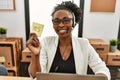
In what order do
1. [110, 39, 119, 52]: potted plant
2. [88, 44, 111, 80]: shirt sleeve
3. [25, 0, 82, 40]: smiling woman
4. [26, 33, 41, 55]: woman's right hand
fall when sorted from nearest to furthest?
[26, 33, 41, 55]: woman's right hand
[88, 44, 111, 80]: shirt sleeve
[110, 39, 119, 52]: potted plant
[25, 0, 82, 40]: smiling woman

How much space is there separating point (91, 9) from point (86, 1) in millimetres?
153

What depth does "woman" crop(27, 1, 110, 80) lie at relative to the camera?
122 cm

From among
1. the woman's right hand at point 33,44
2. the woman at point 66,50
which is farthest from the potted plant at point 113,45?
the woman's right hand at point 33,44

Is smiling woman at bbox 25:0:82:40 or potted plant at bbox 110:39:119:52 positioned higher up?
smiling woman at bbox 25:0:82:40

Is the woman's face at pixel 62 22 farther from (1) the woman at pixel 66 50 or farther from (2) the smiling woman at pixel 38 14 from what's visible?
(2) the smiling woman at pixel 38 14

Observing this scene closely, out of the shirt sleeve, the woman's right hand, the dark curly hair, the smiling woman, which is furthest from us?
the smiling woman

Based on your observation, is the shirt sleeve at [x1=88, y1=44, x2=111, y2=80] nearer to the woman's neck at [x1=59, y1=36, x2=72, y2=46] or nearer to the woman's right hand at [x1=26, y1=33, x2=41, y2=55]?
the woman's neck at [x1=59, y1=36, x2=72, y2=46]

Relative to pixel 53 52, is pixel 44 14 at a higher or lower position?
higher

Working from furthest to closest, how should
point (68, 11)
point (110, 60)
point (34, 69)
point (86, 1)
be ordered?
1. point (86, 1)
2. point (110, 60)
3. point (68, 11)
4. point (34, 69)

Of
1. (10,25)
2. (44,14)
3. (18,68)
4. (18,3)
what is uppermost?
(18,3)

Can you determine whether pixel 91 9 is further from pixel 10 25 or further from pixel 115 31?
pixel 10 25

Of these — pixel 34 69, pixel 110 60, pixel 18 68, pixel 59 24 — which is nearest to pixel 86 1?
pixel 110 60

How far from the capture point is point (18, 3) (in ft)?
9.18

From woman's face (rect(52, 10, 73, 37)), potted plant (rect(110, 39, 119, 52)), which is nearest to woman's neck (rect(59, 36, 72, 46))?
woman's face (rect(52, 10, 73, 37))
